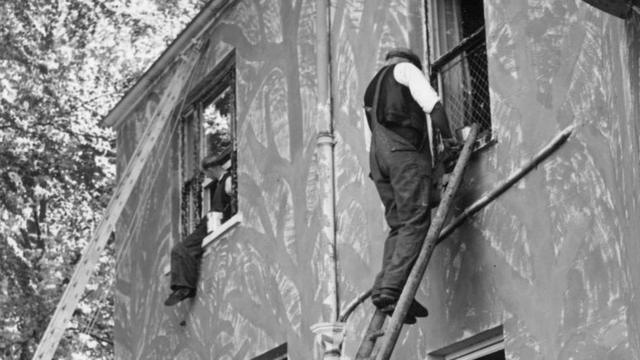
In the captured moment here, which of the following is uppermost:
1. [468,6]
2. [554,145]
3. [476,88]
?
[468,6]

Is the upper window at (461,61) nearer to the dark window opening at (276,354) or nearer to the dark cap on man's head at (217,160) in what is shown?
the dark window opening at (276,354)

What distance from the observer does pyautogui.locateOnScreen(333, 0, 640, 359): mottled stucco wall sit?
31.8 feet

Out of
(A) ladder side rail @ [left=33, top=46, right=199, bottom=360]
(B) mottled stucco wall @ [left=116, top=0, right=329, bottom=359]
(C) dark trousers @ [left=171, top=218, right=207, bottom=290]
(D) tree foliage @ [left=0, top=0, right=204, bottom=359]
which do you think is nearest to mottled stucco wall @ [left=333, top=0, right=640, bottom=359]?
(B) mottled stucco wall @ [left=116, top=0, right=329, bottom=359]

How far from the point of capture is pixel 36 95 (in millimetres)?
26484

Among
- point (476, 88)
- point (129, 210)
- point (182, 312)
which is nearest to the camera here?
point (476, 88)

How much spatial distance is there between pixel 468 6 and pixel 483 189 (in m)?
2.02

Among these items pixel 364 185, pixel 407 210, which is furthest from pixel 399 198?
pixel 364 185

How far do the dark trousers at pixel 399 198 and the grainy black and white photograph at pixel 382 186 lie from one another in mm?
18

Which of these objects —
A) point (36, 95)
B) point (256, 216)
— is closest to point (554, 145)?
point (256, 216)

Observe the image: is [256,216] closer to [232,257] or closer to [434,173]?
[232,257]

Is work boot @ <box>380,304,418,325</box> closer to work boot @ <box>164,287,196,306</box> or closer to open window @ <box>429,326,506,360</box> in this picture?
open window @ <box>429,326,506,360</box>

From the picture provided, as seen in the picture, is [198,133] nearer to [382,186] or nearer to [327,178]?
[327,178]

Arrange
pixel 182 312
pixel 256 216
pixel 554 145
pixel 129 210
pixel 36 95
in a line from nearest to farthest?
pixel 554 145 < pixel 256 216 < pixel 182 312 < pixel 129 210 < pixel 36 95

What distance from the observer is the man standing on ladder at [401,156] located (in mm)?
11383
